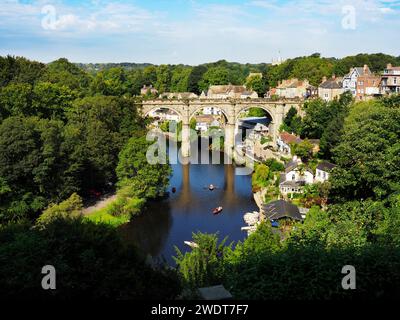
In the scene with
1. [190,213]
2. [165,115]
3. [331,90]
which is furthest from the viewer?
[165,115]

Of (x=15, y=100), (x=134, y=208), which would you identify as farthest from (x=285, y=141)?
(x=15, y=100)

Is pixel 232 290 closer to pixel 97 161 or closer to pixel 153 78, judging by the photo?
pixel 97 161

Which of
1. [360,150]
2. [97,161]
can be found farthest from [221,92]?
[360,150]

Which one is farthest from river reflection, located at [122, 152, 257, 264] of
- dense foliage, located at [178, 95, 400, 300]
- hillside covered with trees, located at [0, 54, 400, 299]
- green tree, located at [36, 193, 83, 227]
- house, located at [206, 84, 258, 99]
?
house, located at [206, 84, 258, 99]

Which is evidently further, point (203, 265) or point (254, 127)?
point (254, 127)

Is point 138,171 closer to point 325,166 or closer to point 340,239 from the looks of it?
point 325,166

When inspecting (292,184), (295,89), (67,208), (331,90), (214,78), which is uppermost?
(214,78)

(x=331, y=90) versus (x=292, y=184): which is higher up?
(x=331, y=90)
